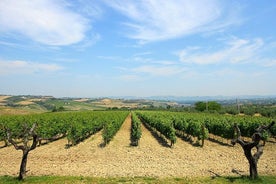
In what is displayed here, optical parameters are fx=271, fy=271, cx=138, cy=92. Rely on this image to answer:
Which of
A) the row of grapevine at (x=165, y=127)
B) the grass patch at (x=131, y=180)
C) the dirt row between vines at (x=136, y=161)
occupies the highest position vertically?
the row of grapevine at (x=165, y=127)

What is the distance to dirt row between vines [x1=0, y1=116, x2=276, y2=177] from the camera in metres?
16.6

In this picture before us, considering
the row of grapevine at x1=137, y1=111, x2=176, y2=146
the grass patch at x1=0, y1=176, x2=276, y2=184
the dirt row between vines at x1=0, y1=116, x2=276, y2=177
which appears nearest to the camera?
the grass patch at x1=0, y1=176, x2=276, y2=184

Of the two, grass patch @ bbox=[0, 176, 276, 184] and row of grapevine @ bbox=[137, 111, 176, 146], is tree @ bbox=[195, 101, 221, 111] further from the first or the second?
grass patch @ bbox=[0, 176, 276, 184]

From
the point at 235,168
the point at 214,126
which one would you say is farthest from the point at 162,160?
the point at 214,126

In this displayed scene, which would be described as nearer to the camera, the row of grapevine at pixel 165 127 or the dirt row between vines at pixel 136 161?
the dirt row between vines at pixel 136 161

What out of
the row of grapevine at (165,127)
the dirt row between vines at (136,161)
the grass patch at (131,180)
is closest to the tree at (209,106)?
the row of grapevine at (165,127)

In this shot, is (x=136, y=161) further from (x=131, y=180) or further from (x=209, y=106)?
(x=209, y=106)

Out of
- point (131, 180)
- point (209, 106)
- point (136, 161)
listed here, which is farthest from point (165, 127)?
point (209, 106)

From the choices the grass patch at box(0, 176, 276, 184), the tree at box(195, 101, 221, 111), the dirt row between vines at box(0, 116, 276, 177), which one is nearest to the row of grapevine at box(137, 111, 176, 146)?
the dirt row between vines at box(0, 116, 276, 177)

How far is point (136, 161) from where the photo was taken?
19797 millimetres

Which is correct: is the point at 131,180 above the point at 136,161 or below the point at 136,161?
above

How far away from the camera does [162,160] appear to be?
794 inches

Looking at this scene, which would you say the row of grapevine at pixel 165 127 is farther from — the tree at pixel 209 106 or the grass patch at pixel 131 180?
the tree at pixel 209 106

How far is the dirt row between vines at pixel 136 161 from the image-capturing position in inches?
653
